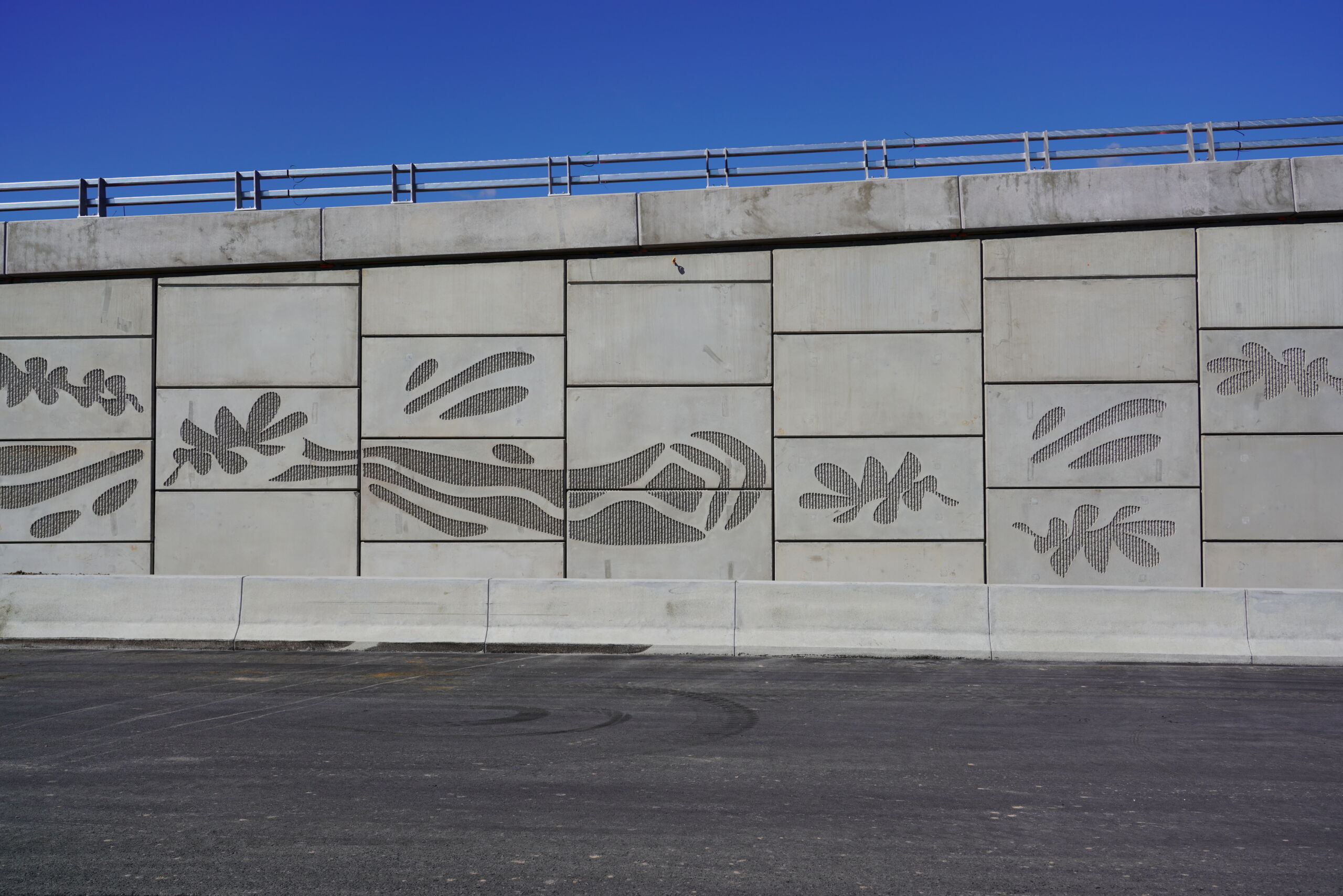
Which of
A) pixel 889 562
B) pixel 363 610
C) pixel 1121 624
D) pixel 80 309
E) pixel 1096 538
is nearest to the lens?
pixel 1121 624

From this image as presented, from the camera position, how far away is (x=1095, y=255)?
13.8 meters

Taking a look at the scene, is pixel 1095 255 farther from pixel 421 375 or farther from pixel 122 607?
pixel 122 607

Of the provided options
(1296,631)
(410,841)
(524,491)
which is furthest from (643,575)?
(410,841)

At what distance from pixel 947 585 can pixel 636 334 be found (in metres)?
5.04

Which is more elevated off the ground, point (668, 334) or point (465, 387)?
point (668, 334)

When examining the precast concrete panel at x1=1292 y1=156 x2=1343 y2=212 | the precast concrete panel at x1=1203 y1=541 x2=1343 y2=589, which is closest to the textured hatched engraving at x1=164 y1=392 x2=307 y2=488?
the precast concrete panel at x1=1203 y1=541 x2=1343 y2=589

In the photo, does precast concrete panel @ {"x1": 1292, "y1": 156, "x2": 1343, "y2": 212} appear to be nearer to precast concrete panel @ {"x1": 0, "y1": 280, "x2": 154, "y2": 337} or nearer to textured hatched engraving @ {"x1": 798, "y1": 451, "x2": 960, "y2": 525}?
textured hatched engraving @ {"x1": 798, "y1": 451, "x2": 960, "y2": 525}

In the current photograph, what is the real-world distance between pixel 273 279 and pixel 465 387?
3.03 metres

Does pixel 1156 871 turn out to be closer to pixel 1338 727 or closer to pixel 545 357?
pixel 1338 727

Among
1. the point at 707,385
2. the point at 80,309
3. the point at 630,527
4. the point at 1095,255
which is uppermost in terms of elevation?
the point at 1095,255

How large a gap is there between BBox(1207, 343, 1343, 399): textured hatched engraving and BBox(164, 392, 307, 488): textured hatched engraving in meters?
11.9

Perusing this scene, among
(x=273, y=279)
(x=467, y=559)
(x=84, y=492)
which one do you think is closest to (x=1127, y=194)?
(x=467, y=559)

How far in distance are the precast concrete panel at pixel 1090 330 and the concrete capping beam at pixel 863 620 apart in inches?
119

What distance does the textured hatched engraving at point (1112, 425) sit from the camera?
13602mm
